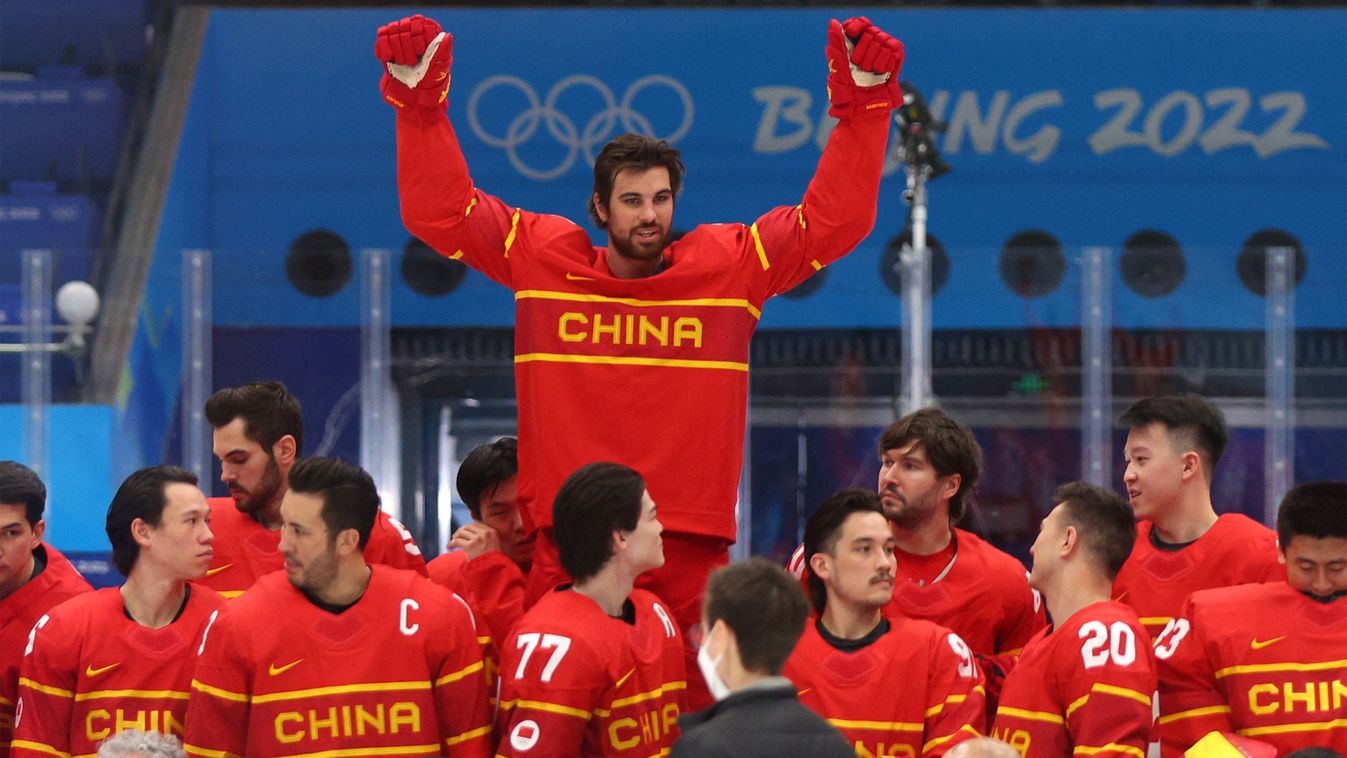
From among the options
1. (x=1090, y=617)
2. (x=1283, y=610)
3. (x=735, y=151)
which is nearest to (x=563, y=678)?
(x=1090, y=617)

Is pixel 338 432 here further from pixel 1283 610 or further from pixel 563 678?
pixel 1283 610

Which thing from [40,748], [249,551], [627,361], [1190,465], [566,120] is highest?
[566,120]

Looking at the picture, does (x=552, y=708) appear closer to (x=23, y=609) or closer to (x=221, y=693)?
(x=221, y=693)

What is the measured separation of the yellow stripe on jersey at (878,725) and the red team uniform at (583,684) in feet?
1.17

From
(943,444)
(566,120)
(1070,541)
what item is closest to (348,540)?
(943,444)

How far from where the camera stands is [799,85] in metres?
10.4

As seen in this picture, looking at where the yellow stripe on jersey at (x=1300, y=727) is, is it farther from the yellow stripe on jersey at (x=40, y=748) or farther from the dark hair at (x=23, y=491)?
the dark hair at (x=23, y=491)

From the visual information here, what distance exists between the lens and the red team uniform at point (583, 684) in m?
4.04

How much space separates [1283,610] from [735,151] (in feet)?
20.7

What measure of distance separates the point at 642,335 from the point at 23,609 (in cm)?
170

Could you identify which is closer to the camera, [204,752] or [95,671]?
[204,752]

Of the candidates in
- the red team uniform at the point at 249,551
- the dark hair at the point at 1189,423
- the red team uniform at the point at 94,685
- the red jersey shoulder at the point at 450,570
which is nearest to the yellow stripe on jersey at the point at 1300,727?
the dark hair at the point at 1189,423

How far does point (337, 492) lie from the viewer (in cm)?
423

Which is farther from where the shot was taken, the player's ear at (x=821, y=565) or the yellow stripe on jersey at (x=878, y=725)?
the player's ear at (x=821, y=565)
